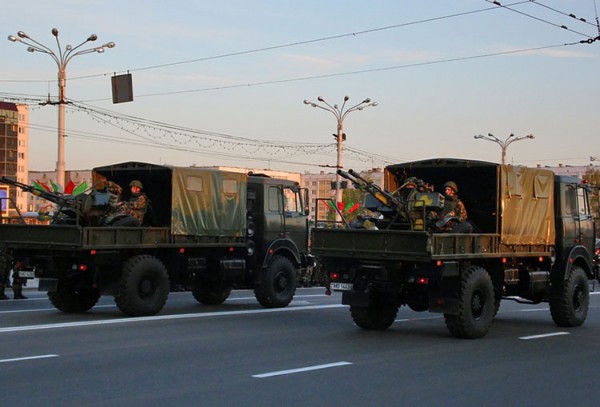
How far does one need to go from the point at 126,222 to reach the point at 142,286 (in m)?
1.22

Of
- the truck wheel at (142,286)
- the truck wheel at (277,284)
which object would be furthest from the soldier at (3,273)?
the truck wheel at (277,284)

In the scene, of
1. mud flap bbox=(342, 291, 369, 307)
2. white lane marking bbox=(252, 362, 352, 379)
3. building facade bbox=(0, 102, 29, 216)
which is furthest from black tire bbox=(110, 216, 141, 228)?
building facade bbox=(0, 102, 29, 216)

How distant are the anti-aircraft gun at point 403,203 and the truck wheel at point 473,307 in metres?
1.19

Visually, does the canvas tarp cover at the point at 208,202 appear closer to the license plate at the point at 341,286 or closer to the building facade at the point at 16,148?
the license plate at the point at 341,286

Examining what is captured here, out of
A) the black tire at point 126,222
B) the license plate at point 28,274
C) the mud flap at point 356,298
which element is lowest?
the mud flap at point 356,298

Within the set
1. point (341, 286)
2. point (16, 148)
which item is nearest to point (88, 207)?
point (341, 286)

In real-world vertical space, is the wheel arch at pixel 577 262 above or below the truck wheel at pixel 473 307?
above

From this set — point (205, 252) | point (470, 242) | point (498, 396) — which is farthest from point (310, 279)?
point (498, 396)

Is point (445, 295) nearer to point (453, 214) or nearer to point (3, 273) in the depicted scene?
point (453, 214)

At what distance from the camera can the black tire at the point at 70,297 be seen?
17.9 metres

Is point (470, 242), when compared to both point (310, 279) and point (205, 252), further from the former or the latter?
point (310, 279)

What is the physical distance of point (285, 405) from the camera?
870cm

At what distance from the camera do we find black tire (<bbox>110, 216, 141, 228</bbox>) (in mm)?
17500

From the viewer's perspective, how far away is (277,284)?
19.9 meters
